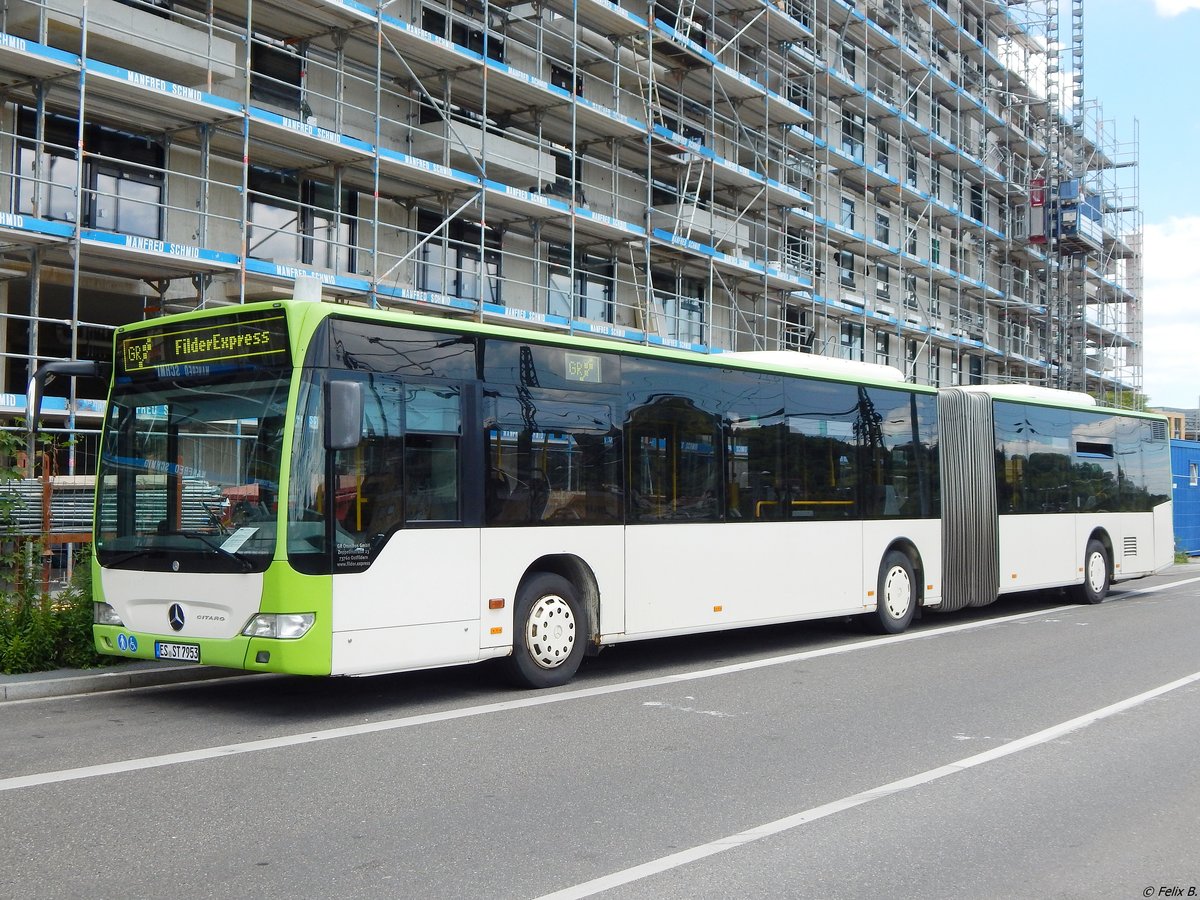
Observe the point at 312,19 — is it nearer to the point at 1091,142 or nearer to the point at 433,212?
the point at 433,212

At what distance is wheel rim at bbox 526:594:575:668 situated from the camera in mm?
9648

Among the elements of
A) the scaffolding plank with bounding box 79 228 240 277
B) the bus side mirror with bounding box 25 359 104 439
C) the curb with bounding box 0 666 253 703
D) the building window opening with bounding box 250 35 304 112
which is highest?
the building window opening with bounding box 250 35 304 112

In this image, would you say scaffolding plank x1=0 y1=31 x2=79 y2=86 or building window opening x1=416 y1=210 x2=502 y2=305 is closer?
scaffolding plank x1=0 y1=31 x2=79 y2=86

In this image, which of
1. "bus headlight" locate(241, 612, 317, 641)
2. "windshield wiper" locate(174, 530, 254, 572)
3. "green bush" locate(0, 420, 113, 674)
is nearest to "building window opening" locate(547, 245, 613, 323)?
"green bush" locate(0, 420, 113, 674)

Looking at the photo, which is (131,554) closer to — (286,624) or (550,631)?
(286,624)

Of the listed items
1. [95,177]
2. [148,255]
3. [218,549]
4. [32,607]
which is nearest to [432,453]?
[218,549]

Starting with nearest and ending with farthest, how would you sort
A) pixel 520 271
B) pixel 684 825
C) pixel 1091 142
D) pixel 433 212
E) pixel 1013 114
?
pixel 684 825
pixel 433 212
pixel 520 271
pixel 1013 114
pixel 1091 142

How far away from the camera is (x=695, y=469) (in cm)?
1131

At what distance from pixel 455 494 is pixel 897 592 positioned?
275 inches

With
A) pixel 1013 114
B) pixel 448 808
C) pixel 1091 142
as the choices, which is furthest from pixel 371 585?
pixel 1091 142

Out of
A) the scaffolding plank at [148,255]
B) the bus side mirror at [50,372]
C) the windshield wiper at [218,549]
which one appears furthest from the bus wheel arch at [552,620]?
the scaffolding plank at [148,255]

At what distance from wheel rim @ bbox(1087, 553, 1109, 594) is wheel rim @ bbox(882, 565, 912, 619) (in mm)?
5147

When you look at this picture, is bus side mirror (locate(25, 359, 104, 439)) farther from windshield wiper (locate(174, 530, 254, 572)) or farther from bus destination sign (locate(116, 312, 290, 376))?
windshield wiper (locate(174, 530, 254, 572))

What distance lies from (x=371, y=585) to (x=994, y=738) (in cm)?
427
